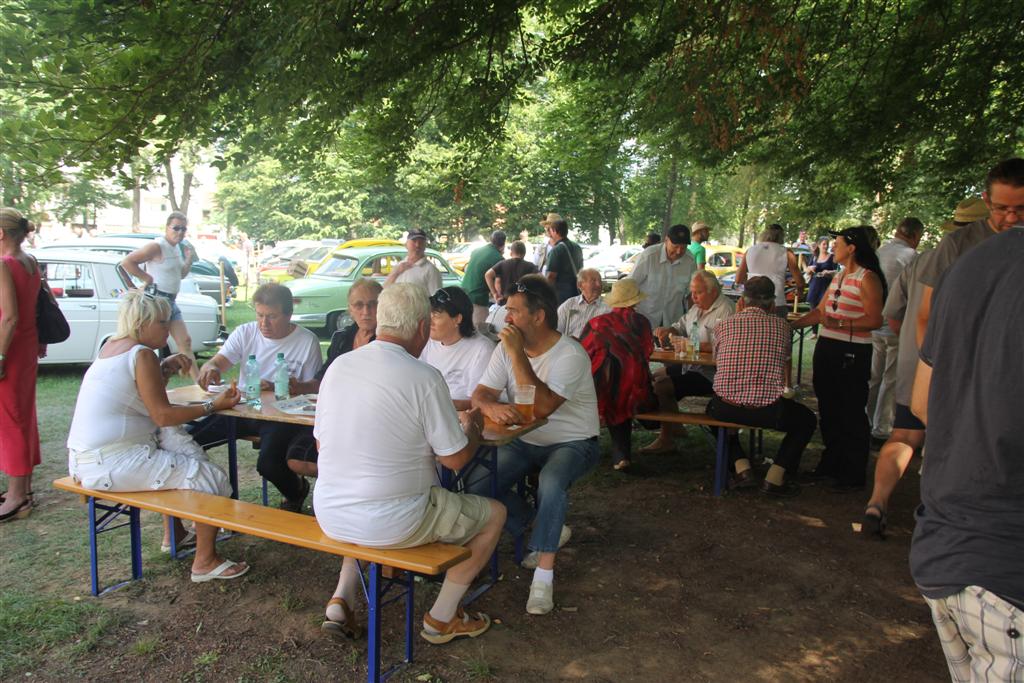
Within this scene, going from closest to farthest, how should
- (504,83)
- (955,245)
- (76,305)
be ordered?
(955,245) < (504,83) < (76,305)

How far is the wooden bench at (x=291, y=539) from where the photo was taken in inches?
124

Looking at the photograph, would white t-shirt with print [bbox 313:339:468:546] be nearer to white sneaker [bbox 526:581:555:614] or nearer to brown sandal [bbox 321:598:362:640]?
brown sandal [bbox 321:598:362:640]

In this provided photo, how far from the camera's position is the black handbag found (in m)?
5.21

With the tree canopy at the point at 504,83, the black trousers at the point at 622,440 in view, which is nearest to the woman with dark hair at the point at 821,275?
the tree canopy at the point at 504,83

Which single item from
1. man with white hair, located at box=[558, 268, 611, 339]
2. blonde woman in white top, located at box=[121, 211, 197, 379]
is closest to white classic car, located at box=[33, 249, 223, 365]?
blonde woman in white top, located at box=[121, 211, 197, 379]

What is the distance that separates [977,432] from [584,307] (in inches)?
199

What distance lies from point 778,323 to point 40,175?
4.38m

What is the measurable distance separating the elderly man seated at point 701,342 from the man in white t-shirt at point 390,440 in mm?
3251

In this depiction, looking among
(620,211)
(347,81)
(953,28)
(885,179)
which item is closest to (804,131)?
(885,179)

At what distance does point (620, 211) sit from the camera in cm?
3195

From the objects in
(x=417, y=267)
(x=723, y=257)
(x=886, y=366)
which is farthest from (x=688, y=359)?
(x=723, y=257)

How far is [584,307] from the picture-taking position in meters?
6.75

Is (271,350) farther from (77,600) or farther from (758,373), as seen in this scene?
(758,373)

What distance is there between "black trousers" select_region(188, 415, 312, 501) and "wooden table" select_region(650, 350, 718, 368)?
2747mm
